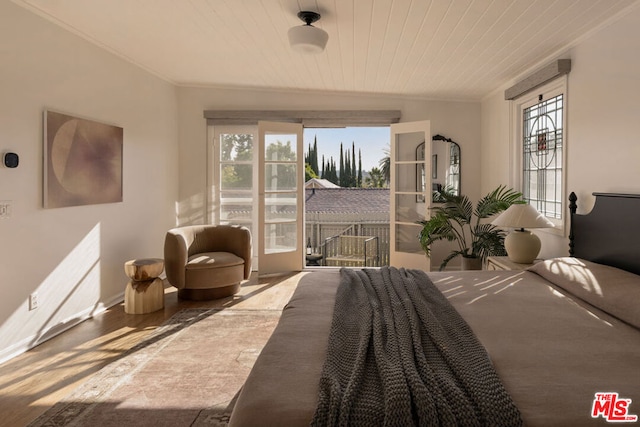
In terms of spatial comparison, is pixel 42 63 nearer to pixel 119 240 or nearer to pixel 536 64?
pixel 119 240

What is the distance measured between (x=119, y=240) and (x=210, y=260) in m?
Result: 0.94

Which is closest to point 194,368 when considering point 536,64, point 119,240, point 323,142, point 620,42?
point 119,240

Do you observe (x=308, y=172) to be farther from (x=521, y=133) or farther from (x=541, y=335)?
(x=541, y=335)

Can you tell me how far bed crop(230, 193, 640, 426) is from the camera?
1120mm

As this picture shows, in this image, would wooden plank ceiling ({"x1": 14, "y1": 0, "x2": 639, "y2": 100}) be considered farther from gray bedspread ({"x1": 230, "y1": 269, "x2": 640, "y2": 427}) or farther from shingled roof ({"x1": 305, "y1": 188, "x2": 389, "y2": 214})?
shingled roof ({"x1": 305, "y1": 188, "x2": 389, "y2": 214})

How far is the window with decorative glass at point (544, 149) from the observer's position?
349 cm

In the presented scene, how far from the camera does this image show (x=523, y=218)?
10.2ft

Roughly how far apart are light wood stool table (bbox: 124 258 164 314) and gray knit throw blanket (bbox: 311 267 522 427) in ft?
8.01

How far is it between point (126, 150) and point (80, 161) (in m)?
0.77

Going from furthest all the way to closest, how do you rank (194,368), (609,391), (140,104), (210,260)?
(140,104), (210,260), (194,368), (609,391)

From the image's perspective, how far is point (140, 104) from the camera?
14.6 feet

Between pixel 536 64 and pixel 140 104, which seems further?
pixel 140 104

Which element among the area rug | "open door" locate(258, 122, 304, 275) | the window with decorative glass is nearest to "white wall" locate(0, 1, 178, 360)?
the area rug

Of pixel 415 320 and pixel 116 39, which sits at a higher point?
pixel 116 39
